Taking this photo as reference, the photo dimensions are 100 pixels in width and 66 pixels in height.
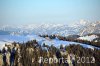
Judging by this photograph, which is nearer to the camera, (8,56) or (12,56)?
(8,56)

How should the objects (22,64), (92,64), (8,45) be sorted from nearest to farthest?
(22,64) → (92,64) → (8,45)

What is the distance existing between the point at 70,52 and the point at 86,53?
12.9 metres

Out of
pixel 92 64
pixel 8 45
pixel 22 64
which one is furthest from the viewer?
pixel 8 45

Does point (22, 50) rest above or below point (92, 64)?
above

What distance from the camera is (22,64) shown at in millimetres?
152375

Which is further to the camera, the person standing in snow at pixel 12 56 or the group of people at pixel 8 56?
the person standing in snow at pixel 12 56

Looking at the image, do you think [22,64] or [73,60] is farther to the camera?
[73,60]

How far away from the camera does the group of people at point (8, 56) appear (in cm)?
15606

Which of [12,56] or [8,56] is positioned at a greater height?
[8,56]

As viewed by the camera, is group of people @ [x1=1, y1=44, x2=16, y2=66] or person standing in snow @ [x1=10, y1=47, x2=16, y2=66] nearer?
group of people @ [x1=1, y1=44, x2=16, y2=66]

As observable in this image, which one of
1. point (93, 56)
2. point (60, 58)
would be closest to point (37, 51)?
point (60, 58)

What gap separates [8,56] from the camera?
162875 millimetres

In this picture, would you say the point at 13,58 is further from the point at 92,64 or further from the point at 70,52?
the point at 92,64

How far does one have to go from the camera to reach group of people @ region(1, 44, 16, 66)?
156062mm
